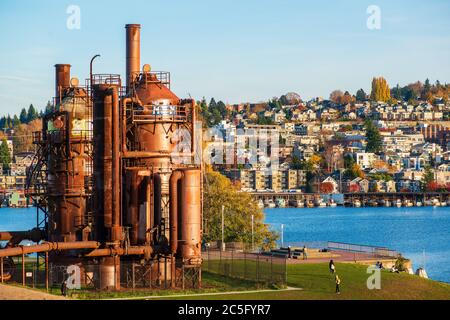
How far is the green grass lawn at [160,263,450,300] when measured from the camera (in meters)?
55.2

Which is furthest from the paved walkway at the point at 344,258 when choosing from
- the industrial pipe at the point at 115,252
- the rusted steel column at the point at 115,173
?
the rusted steel column at the point at 115,173

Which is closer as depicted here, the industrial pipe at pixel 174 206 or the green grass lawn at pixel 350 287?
the green grass lawn at pixel 350 287

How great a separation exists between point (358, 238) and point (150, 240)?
97.0 meters

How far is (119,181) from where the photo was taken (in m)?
61.5

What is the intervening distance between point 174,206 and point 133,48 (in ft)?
50.6

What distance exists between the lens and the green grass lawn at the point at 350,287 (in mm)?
55219

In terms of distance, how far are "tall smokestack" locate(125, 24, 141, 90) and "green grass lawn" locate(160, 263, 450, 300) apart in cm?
1595

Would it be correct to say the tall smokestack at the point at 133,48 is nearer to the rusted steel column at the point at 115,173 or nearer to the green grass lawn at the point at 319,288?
the rusted steel column at the point at 115,173

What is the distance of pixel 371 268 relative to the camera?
66438mm

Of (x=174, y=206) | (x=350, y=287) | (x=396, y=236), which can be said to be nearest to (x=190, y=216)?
(x=174, y=206)

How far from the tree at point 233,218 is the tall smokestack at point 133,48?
1519 cm

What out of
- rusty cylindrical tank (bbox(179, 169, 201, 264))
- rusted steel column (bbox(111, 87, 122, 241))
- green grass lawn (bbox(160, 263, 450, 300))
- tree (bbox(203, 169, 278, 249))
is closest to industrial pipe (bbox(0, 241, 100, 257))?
rusted steel column (bbox(111, 87, 122, 241))

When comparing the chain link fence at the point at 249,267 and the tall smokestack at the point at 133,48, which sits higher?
the tall smokestack at the point at 133,48

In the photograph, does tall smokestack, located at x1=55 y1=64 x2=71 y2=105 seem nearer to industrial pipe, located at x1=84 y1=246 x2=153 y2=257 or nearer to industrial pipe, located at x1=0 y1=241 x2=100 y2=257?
industrial pipe, located at x1=0 y1=241 x2=100 y2=257
